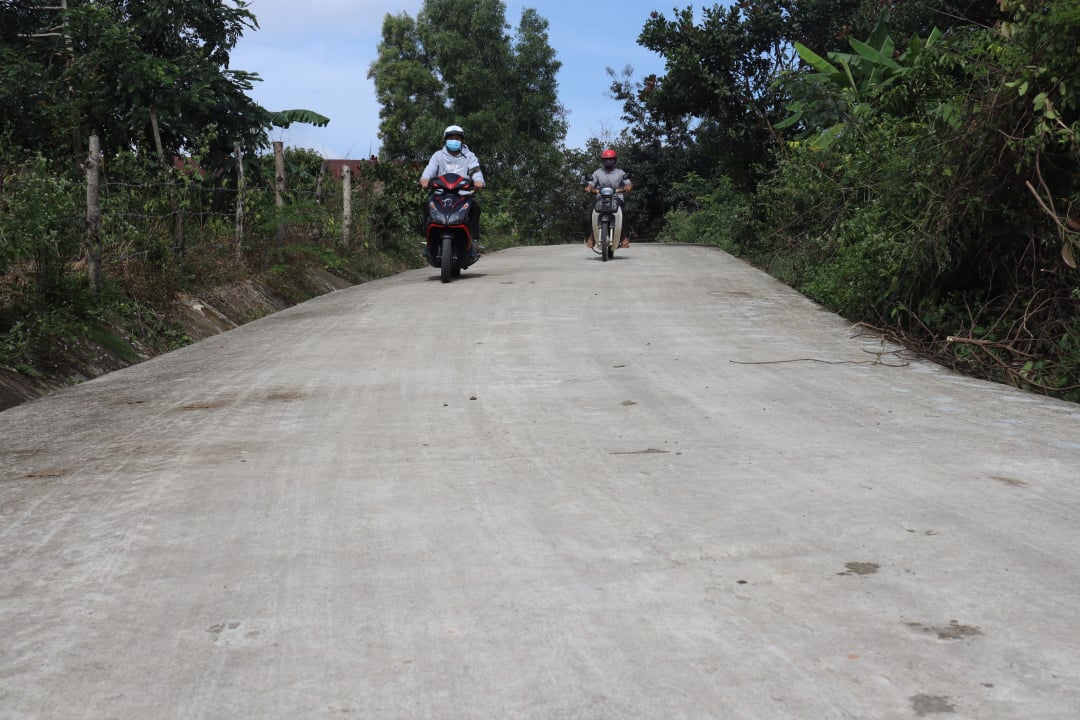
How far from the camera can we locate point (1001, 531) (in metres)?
3.95

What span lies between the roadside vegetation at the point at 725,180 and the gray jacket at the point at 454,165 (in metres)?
2.11

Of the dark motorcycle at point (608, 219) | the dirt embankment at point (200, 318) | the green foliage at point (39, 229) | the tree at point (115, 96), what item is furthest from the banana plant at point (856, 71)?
the green foliage at point (39, 229)

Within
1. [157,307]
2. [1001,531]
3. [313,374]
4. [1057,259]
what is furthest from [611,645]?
[157,307]

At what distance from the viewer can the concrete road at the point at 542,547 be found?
2.77m

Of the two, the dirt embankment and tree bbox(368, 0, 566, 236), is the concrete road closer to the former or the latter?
the dirt embankment

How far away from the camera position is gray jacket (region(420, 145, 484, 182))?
1434 centimetres

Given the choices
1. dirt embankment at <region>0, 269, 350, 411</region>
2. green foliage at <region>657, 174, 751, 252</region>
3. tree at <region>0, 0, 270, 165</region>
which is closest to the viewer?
dirt embankment at <region>0, 269, 350, 411</region>

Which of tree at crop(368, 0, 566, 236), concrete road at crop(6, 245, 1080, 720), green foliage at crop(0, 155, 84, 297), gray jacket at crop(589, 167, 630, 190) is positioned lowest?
concrete road at crop(6, 245, 1080, 720)

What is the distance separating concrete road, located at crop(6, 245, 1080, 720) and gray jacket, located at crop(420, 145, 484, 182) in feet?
23.3

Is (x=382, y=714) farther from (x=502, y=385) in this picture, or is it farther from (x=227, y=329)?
(x=227, y=329)

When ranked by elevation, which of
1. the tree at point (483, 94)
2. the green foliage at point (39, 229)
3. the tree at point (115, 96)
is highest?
the tree at point (483, 94)

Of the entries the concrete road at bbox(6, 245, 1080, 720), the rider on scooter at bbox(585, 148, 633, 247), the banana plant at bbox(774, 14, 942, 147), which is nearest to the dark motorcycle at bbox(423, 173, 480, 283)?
the rider on scooter at bbox(585, 148, 633, 247)

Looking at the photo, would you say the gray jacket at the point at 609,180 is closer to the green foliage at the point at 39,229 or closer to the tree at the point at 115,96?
the tree at the point at 115,96

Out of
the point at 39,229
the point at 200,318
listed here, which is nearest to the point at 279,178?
the point at 200,318
